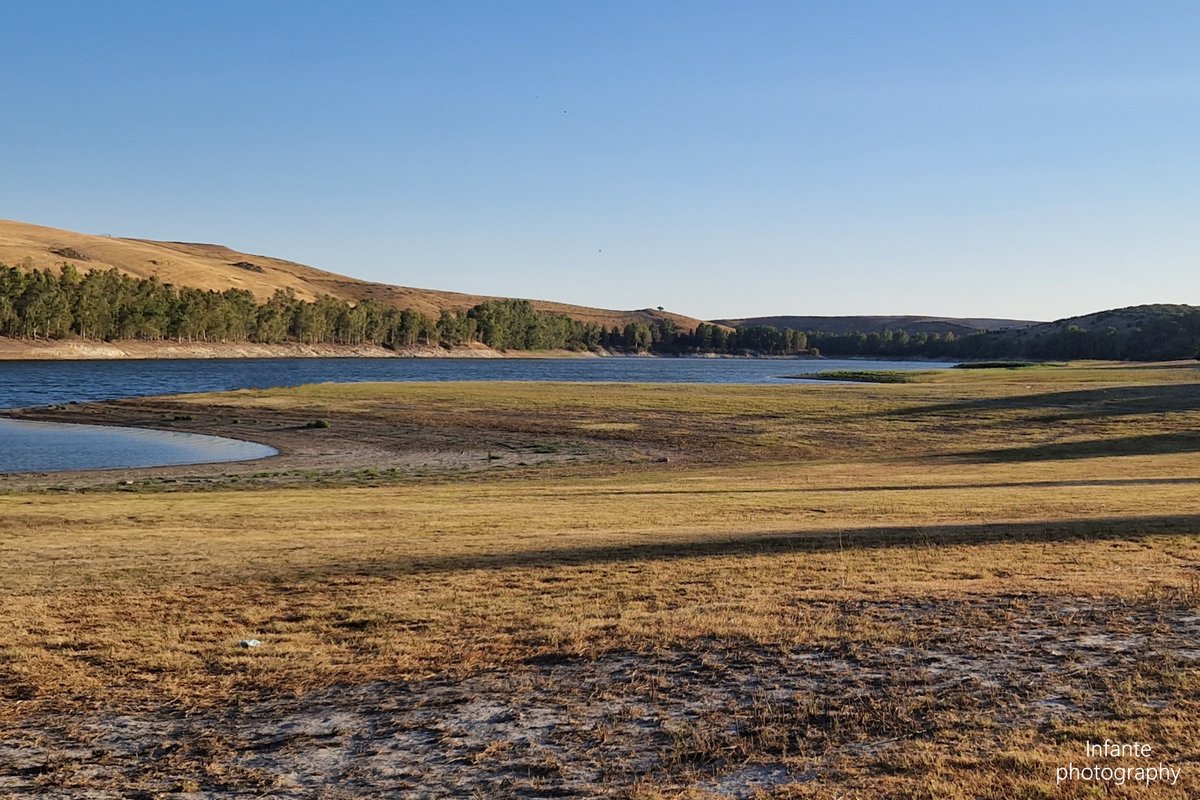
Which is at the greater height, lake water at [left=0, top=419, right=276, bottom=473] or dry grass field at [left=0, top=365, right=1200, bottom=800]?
dry grass field at [left=0, top=365, right=1200, bottom=800]

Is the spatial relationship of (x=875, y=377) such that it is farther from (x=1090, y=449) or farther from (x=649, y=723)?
(x=649, y=723)

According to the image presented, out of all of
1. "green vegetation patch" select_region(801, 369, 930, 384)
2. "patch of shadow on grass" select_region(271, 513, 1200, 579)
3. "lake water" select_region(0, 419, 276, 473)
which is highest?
"green vegetation patch" select_region(801, 369, 930, 384)

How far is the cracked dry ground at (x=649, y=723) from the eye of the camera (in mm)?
7320

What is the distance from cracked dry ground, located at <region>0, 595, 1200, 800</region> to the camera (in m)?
7.32

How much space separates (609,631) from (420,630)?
208cm

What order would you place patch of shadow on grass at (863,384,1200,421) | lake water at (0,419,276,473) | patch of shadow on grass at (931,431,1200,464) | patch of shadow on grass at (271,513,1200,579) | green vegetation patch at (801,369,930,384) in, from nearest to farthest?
patch of shadow on grass at (271,513,1200,579) → lake water at (0,419,276,473) → patch of shadow on grass at (931,431,1200,464) → patch of shadow on grass at (863,384,1200,421) → green vegetation patch at (801,369,930,384)

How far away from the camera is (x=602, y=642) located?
35.7 feet

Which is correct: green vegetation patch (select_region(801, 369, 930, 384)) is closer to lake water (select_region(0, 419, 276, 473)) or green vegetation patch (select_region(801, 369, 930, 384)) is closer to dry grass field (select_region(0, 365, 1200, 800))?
lake water (select_region(0, 419, 276, 473))

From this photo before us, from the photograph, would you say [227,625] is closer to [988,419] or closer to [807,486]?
[807,486]

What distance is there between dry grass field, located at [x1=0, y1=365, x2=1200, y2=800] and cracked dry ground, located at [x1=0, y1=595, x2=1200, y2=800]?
1.4 inches

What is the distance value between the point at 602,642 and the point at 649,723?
2474 millimetres

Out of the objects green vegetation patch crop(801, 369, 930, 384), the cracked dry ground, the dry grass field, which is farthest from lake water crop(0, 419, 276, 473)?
green vegetation patch crop(801, 369, 930, 384)

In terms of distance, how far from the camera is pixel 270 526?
21141 millimetres

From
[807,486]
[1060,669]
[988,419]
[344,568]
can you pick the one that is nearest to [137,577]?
[344,568]
